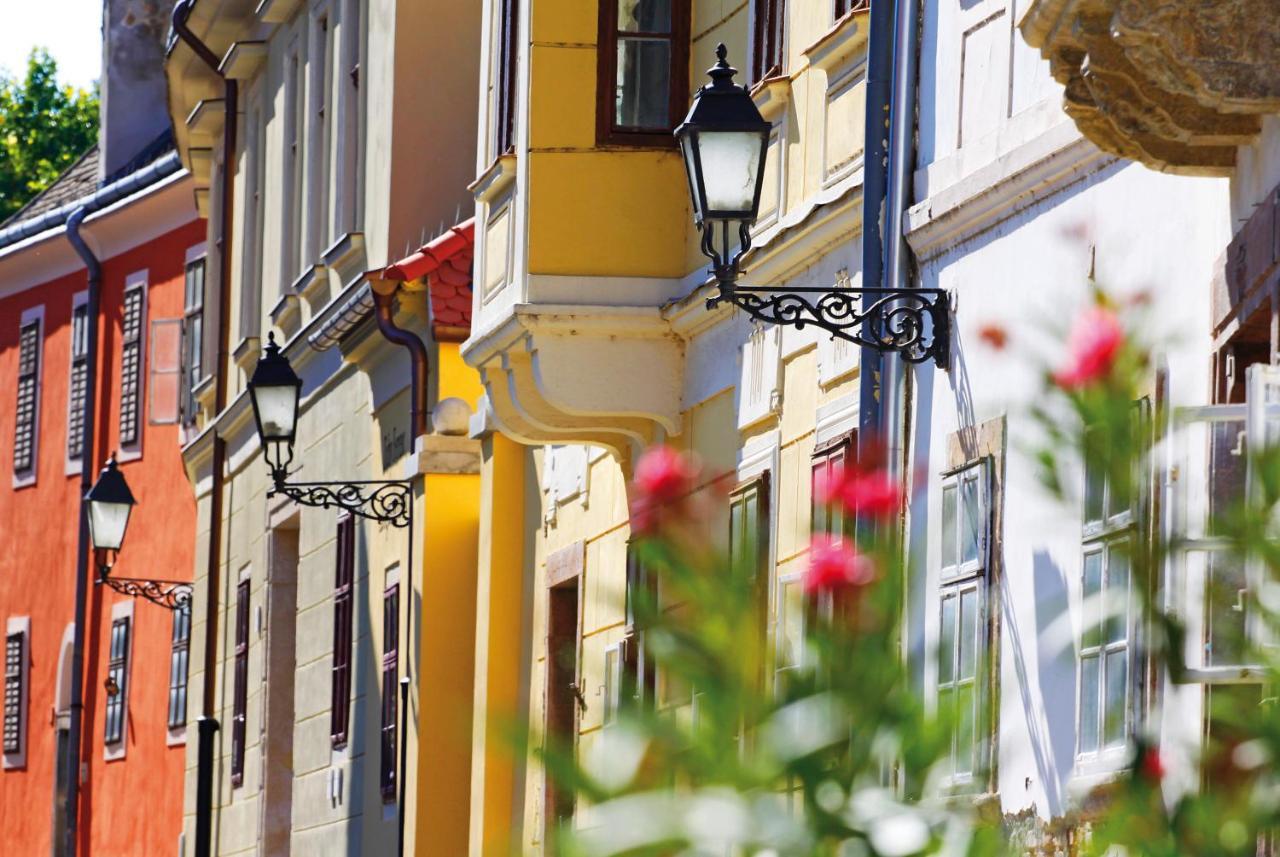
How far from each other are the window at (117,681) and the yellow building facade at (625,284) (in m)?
13.6

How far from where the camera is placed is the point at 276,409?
656 inches

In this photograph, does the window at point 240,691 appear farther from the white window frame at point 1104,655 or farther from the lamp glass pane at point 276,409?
the white window frame at point 1104,655

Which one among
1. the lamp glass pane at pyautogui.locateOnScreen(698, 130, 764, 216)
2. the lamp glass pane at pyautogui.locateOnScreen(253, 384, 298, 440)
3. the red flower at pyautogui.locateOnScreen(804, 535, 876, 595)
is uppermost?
the lamp glass pane at pyautogui.locateOnScreen(253, 384, 298, 440)

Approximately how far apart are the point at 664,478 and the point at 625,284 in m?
10.1

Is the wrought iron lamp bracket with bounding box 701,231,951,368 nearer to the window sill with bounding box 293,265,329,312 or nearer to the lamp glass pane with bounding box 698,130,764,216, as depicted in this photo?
the lamp glass pane with bounding box 698,130,764,216

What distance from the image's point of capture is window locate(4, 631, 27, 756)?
3234 cm

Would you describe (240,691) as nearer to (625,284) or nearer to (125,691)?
(125,691)

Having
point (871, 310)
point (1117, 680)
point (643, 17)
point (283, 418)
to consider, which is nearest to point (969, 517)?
point (871, 310)

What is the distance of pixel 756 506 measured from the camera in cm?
1178

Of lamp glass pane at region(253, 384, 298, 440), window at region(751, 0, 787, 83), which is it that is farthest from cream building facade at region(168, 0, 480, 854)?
window at region(751, 0, 787, 83)

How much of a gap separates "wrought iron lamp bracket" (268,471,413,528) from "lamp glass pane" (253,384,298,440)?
0.31m

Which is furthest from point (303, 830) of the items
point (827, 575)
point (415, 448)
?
point (827, 575)

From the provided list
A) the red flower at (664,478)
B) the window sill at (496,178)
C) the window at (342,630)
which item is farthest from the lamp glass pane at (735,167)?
the window at (342,630)

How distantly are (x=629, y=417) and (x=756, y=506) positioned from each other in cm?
151
